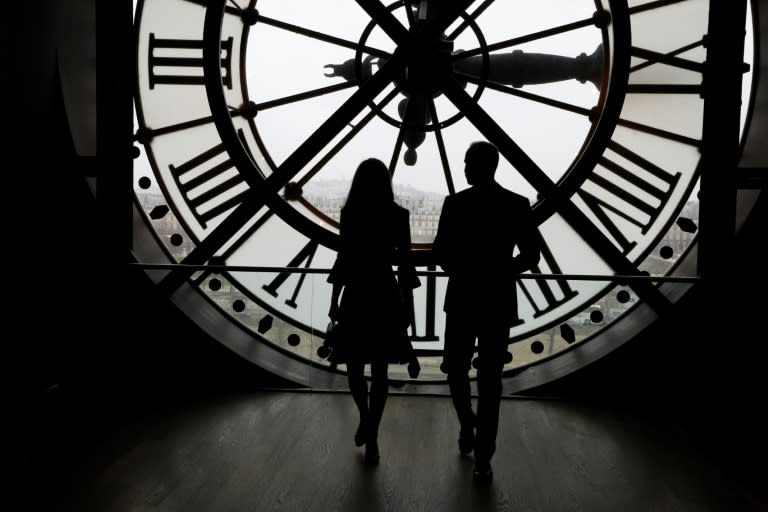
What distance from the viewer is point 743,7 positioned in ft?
7.13

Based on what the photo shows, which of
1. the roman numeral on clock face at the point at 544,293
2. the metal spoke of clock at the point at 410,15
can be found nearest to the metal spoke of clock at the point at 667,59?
the metal spoke of clock at the point at 410,15

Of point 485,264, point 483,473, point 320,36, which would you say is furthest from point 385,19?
point 483,473

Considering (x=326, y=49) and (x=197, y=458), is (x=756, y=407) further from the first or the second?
(x=326, y=49)

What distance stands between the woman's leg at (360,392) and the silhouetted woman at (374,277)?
2cm

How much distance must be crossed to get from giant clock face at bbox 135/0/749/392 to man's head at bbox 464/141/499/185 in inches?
27.4

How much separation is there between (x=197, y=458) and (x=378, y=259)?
768 mm

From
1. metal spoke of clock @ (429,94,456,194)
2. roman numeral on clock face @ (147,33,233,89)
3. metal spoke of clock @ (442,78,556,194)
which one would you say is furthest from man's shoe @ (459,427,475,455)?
roman numeral on clock face @ (147,33,233,89)

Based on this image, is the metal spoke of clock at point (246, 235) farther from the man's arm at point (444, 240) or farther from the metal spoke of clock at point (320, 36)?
the man's arm at point (444, 240)

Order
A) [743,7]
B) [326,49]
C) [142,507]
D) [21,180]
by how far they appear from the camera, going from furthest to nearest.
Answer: [326,49]
[21,180]
[743,7]
[142,507]

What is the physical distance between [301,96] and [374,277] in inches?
49.8

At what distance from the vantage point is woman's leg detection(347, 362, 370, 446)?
1988 millimetres

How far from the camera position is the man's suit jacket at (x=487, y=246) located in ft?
5.98

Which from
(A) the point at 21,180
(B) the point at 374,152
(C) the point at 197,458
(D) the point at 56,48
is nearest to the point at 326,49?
(B) the point at 374,152

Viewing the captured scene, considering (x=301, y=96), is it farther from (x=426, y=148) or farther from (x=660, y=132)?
(x=660, y=132)
